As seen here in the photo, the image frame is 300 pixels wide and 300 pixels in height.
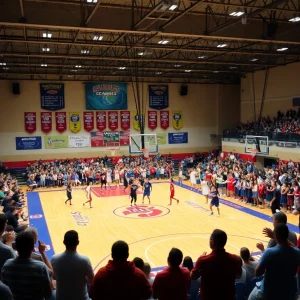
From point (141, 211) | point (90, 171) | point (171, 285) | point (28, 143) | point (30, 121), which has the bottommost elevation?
point (141, 211)

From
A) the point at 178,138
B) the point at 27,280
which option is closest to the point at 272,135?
the point at 178,138

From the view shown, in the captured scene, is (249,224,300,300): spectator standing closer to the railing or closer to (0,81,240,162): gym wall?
the railing

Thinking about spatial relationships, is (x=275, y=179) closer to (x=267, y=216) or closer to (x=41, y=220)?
(x=267, y=216)

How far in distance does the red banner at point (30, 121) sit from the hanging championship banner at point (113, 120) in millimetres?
6489

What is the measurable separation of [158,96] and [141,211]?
18.4m

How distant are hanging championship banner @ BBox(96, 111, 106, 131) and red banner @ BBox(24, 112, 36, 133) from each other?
5458mm

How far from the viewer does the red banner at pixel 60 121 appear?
3158 cm

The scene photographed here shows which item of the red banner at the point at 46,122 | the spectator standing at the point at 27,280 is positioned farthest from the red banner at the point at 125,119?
the spectator standing at the point at 27,280

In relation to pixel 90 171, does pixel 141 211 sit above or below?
below

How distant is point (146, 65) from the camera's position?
1121 inches

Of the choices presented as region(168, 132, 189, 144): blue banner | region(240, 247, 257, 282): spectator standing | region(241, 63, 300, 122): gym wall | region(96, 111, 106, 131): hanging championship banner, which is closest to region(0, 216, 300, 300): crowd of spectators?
region(240, 247, 257, 282): spectator standing

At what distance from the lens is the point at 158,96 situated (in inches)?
1353

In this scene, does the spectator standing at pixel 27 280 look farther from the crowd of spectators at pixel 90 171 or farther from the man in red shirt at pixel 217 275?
the crowd of spectators at pixel 90 171

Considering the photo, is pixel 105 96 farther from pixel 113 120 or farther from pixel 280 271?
pixel 280 271
